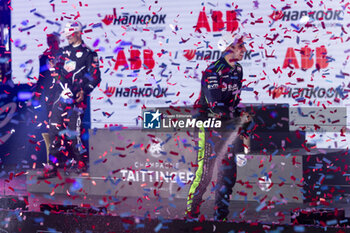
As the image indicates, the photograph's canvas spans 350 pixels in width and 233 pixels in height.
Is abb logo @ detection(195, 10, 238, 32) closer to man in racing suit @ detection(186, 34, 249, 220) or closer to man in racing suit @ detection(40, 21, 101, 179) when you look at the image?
man in racing suit @ detection(40, 21, 101, 179)

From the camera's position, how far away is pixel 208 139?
5.05 meters

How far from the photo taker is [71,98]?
7.41m

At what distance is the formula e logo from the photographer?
6.30 meters

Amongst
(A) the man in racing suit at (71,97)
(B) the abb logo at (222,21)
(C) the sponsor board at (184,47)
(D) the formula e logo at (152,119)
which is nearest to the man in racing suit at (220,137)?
(D) the formula e logo at (152,119)

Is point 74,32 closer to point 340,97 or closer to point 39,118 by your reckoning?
point 39,118

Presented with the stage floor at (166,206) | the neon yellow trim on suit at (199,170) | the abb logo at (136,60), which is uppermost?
the abb logo at (136,60)

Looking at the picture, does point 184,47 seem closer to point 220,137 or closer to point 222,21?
point 222,21

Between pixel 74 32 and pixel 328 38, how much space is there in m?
2.90

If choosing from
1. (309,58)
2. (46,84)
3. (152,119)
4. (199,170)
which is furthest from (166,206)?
(46,84)

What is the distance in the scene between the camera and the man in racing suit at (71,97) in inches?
280

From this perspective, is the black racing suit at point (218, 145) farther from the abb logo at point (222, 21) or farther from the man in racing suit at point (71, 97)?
the abb logo at point (222, 21)

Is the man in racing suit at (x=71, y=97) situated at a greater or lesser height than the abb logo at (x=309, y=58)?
lesser

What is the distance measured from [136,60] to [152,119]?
1.76 metres

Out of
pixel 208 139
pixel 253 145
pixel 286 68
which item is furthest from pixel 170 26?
pixel 208 139
